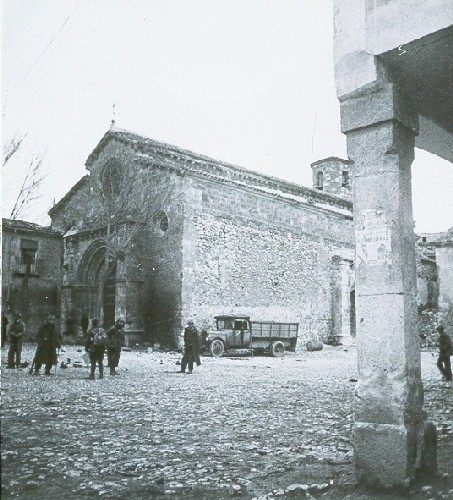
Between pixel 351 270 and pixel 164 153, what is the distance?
11957 mm

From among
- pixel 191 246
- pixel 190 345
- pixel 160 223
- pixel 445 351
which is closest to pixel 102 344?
pixel 190 345

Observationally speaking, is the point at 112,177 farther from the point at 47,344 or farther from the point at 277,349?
the point at 47,344

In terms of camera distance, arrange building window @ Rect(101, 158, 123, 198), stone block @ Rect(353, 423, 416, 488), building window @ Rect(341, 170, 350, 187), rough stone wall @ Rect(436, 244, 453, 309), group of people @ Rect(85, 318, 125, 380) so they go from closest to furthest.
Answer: stone block @ Rect(353, 423, 416, 488), group of people @ Rect(85, 318, 125, 380), building window @ Rect(101, 158, 123, 198), rough stone wall @ Rect(436, 244, 453, 309), building window @ Rect(341, 170, 350, 187)

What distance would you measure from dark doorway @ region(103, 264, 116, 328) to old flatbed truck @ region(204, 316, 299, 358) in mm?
5530

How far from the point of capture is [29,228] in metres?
24.9

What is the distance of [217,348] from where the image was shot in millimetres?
19969

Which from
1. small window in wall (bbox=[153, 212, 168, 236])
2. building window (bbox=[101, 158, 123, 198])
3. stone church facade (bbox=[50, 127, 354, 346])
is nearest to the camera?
stone church facade (bbox=[50, 127, 354, 346])

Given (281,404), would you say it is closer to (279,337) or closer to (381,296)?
(381,296)

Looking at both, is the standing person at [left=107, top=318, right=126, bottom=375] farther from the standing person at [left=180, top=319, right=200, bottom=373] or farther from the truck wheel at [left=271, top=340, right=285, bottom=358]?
the truck wheel at [left=271, top=340, right=285, bottom=358]

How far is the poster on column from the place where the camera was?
4.45 m

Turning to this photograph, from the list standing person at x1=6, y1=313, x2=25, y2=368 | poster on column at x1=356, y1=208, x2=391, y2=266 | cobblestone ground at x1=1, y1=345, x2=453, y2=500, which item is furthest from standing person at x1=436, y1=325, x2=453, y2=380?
standing person at x1=6, y1=313, x2=25, y2=368

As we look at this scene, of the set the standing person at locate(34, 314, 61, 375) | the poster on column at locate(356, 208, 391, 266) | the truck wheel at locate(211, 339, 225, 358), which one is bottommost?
the truck wheel at locate(211, 339, 225, 358)

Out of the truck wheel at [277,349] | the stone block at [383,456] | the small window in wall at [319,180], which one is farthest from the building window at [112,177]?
the stone block at [383,456]

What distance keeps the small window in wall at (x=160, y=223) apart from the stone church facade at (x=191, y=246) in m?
0.05
